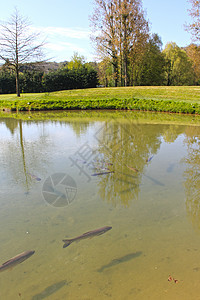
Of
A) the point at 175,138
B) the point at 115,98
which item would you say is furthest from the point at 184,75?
the point at 175,138

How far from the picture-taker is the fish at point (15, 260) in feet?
8.06

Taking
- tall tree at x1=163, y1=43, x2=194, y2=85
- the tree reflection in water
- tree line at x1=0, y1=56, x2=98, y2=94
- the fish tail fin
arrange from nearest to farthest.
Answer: the fish tail fin → the tree reflection in water → tree line at x1=0, y1=56, x2=98, y2=94 → tall tree at x1=163, y1=43, x2=194, y2=85

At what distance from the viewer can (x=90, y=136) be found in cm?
869

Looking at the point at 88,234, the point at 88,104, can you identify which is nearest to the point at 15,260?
the point at 88,234

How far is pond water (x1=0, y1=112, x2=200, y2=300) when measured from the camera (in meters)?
2.34

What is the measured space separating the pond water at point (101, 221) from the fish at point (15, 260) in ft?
0.15

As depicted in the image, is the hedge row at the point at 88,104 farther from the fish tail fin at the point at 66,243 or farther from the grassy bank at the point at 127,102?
the fish tail fin at the point at 66,243

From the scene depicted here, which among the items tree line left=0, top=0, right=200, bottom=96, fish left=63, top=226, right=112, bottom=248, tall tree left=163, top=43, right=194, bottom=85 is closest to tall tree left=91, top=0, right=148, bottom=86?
tree line left=0, top=0, right=200, bottom=96

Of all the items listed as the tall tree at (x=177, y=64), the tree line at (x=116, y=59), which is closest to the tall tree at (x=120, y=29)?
the tree line at (x=116, y=59)

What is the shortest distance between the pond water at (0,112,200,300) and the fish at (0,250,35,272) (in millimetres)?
46

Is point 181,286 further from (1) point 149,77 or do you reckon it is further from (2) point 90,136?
(1) point 149,77

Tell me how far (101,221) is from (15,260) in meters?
1.24

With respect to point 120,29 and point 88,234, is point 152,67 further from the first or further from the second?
point 88,234

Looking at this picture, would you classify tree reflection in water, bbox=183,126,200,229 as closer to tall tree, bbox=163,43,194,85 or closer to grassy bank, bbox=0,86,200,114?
grassy bank, bbox=0,86,200,114
